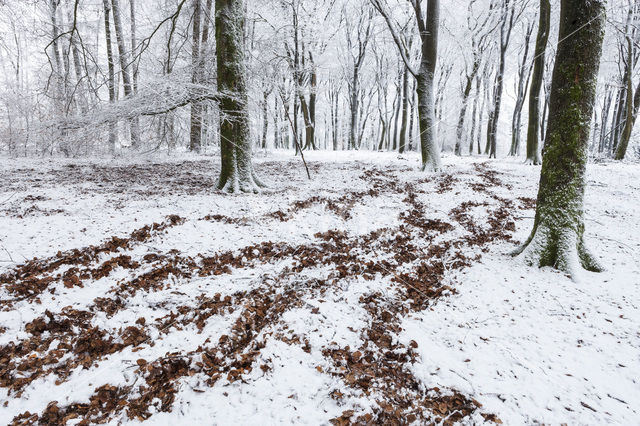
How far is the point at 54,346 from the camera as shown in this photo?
2184 millimetres

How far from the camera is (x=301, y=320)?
2615 millimetres

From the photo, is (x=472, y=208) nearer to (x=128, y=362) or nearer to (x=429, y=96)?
(x=429, y=96)

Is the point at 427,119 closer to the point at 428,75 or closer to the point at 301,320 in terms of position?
the point at 428,75

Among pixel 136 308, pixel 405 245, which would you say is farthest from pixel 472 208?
pixel 136 308

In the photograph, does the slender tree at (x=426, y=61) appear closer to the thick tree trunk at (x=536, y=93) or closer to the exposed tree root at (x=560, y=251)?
the thick tree trunk at (x=536, y=93)

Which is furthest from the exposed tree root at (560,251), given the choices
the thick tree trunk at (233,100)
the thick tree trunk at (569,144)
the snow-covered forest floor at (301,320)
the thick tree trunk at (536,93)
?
the thick tree trunk at (536,93)

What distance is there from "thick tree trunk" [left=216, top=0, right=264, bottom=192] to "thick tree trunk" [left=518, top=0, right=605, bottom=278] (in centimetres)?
543

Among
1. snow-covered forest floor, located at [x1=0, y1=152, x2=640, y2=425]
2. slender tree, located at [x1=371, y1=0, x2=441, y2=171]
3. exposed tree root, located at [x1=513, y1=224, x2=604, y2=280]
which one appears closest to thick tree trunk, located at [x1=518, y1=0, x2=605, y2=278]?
exposed tree root, located at [x1=513, y1=224, x2=604, y2=280]

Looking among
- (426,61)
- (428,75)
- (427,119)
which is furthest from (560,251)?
(426,61)

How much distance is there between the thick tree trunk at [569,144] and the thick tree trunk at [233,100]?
5428mm

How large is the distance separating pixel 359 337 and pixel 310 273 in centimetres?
121

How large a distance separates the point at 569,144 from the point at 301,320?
3.43m

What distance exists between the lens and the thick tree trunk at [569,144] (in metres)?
3.14

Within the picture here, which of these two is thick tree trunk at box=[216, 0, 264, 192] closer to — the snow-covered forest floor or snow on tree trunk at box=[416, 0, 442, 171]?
the snow-covered forest floor
